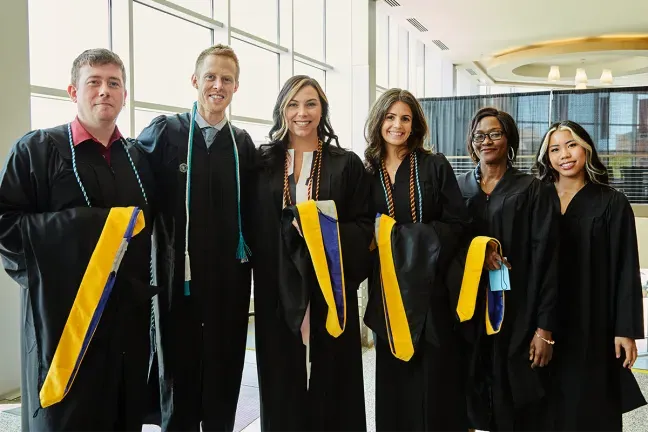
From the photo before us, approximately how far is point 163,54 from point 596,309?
3.94 m

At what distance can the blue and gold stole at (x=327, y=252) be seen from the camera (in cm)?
216

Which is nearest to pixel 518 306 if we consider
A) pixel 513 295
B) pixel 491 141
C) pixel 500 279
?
pixel 513 295

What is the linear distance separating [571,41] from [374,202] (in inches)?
420

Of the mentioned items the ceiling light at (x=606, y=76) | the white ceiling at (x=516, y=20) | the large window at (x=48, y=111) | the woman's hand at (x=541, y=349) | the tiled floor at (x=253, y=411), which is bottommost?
the tiled floor at (x=253, y=411)

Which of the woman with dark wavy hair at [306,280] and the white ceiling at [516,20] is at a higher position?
the white ceiling at [516,20]

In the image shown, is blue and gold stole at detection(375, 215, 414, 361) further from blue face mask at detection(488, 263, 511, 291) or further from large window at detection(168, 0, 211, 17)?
large window at detection(168, 0, 211, 17)

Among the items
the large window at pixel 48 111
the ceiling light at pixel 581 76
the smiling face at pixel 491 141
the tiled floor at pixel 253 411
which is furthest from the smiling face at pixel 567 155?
the ceiling light at pixel 581 76

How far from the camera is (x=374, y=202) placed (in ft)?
7.89

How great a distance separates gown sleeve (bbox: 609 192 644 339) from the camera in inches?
89.3

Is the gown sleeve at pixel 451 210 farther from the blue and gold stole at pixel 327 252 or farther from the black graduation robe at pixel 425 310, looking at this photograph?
the blue and gold stole at pixel 327 252

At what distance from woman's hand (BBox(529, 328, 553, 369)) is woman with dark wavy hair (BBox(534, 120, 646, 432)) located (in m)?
0.06

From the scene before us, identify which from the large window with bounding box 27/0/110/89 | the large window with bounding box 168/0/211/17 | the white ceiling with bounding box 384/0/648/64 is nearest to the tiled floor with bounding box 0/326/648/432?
the large window with bounding box 27/0/110/89

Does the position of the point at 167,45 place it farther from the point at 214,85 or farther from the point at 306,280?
the point at 306,280

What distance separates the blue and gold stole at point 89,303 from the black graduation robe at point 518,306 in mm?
1428
